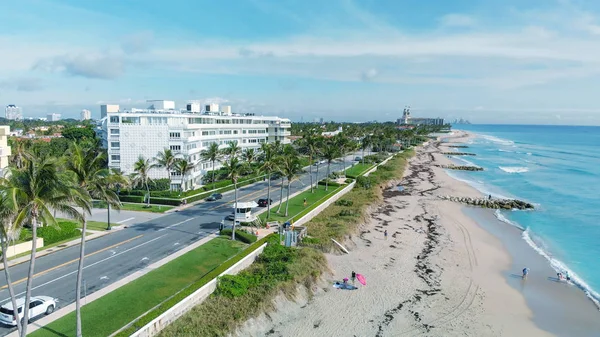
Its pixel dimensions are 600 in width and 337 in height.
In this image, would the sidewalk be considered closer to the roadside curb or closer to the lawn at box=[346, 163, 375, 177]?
the roadside curb

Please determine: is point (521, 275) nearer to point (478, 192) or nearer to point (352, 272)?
point (352, 272)

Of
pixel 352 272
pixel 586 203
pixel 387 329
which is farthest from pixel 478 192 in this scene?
pixel 387 329

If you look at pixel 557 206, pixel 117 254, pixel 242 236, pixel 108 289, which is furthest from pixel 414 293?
pixel 557 206

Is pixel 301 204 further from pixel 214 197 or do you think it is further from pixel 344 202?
pixel 214 197

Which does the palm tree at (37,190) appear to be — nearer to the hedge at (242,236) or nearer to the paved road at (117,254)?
the paved road at (117,254)

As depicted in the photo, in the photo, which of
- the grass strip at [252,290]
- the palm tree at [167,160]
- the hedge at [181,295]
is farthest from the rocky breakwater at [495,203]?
the hedge at [181,295]

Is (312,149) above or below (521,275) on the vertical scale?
above
